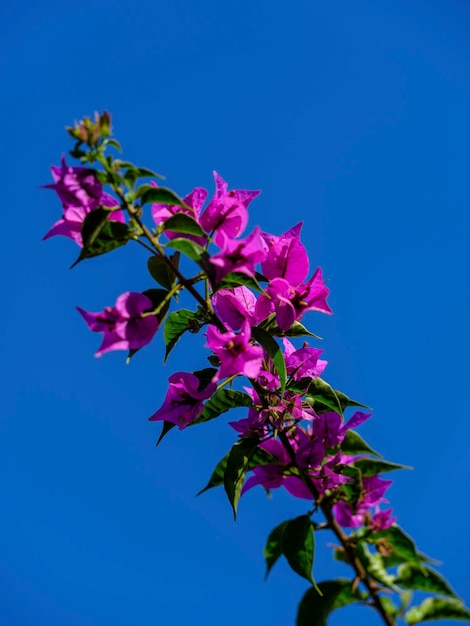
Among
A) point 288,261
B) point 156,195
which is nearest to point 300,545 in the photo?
point 288,261

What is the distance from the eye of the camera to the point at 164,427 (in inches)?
56.0

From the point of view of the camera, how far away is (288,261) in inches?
55.5

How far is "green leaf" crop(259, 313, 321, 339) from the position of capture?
1411mm

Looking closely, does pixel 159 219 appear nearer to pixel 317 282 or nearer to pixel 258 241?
pixel 258 241

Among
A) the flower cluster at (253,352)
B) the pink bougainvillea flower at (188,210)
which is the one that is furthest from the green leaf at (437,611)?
the pink bougainvillea flower at (188,210)

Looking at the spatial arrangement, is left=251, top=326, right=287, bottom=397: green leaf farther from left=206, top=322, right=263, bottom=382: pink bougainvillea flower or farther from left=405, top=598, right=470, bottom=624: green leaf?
left=405, top=598, right=470, bottom=624: green leaf

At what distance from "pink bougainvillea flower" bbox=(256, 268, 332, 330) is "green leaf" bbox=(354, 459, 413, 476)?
0.72 m

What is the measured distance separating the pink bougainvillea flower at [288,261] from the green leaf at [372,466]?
774 millimetres

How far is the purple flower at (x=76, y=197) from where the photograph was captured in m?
1.18

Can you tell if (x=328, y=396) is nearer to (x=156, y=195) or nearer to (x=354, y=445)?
(x=354, y=445)

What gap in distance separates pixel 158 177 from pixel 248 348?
0.42 meters

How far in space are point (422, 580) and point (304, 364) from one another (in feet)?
3.21

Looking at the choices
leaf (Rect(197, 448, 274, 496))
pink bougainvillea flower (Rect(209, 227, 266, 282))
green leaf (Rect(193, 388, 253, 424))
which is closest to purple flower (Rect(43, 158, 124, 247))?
pink bougainvillea flower (Rect(209, 227, 266, 282))

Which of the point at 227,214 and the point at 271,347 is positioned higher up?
the point at 227,214
